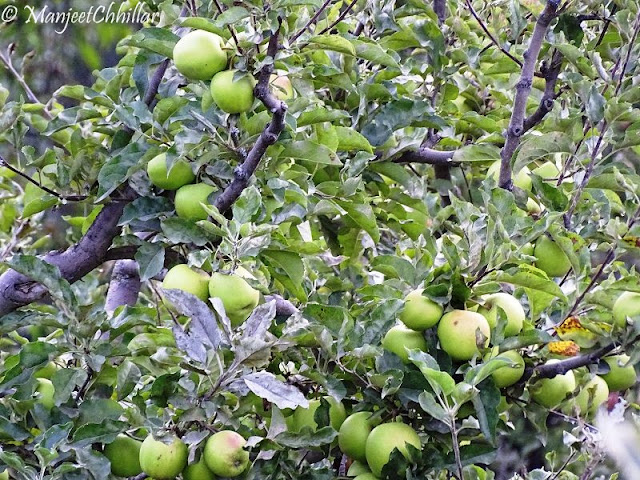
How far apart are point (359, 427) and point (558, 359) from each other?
31 centimetres

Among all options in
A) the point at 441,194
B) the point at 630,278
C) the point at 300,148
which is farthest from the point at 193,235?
the point at 441,194

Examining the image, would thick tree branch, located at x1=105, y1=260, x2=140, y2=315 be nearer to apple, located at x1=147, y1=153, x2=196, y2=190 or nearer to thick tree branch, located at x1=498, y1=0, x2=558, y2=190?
apple, located at x1=147, y1=153, x2=196, y2=190

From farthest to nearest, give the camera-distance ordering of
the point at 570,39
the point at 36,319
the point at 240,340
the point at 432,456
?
the point at 570,39 < the point at 36,319 < the point at 432,456 < the point at 240,340

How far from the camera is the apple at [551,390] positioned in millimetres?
1366

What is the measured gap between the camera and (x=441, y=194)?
2.17 m

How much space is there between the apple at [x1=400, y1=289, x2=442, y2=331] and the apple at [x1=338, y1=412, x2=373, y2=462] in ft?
0.49

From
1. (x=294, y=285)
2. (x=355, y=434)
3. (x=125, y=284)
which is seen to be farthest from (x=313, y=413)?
(x=125, y=284)

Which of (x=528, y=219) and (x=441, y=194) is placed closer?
(x=528, y=219)

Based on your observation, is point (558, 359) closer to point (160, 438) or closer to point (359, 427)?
point (359, 427)

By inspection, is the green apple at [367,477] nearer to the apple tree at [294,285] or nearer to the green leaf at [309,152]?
the apple tree at [294,285]

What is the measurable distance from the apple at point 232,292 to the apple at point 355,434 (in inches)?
8.8

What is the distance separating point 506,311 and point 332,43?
447 mm

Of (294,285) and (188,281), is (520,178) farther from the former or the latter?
(188,281)

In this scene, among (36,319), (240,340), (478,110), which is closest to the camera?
(240,340)
